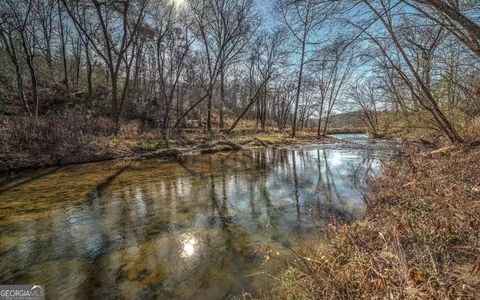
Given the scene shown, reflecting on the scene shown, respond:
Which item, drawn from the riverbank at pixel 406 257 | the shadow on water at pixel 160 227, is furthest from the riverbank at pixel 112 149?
the riverbank at pixel 406 257

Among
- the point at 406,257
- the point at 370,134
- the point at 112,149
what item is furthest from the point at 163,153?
the point at 370,134

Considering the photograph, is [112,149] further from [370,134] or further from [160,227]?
[370,134]

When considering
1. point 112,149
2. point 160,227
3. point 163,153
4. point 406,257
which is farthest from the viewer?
point 163,153

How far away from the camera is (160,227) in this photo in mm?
4824

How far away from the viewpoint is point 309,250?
3760 millimetres

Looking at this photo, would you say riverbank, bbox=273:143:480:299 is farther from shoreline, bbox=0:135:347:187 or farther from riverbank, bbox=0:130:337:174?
riverbank, bbox=0:130:337:174

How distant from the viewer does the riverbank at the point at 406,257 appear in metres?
2.00

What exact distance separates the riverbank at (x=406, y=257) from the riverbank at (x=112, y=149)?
10.9 m

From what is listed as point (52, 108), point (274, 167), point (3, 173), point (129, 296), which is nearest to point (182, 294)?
point (129, 296)

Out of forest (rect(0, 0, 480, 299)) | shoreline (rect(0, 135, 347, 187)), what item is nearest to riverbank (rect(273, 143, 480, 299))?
forest (rect(0, 0, 480, 299))

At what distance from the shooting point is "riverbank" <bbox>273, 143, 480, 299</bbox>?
2004 millimetres

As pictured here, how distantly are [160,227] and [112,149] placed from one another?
9284 millimetres

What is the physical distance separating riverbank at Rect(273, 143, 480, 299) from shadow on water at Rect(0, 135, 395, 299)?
83cm

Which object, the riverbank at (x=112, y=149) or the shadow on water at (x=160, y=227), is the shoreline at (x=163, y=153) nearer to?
the riverbank at (x=112, y=149)
